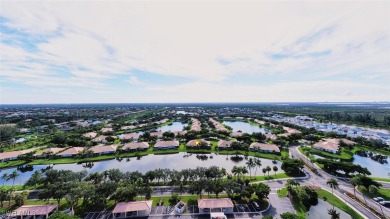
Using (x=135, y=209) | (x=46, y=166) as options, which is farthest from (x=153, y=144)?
(x=135, y=209)

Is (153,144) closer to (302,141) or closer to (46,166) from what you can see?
(46,166)

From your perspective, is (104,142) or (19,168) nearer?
(19,168)

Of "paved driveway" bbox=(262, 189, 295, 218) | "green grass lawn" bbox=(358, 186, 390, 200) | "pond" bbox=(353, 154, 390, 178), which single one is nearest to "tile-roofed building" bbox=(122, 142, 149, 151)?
"paved driveway" bbox=(262, 189, 295, 218)

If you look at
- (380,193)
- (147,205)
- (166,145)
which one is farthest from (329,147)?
(147,205)

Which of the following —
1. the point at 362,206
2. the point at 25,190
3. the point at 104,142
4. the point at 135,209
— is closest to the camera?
the point at 135,209

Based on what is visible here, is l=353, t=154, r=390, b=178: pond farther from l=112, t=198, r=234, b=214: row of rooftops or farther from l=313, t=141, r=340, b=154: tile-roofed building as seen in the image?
l=112, t=198, r=234, b=214: row of rooftops

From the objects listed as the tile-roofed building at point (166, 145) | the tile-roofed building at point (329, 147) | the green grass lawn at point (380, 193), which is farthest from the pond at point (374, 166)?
the tile-roofed building at point (166, 145)
